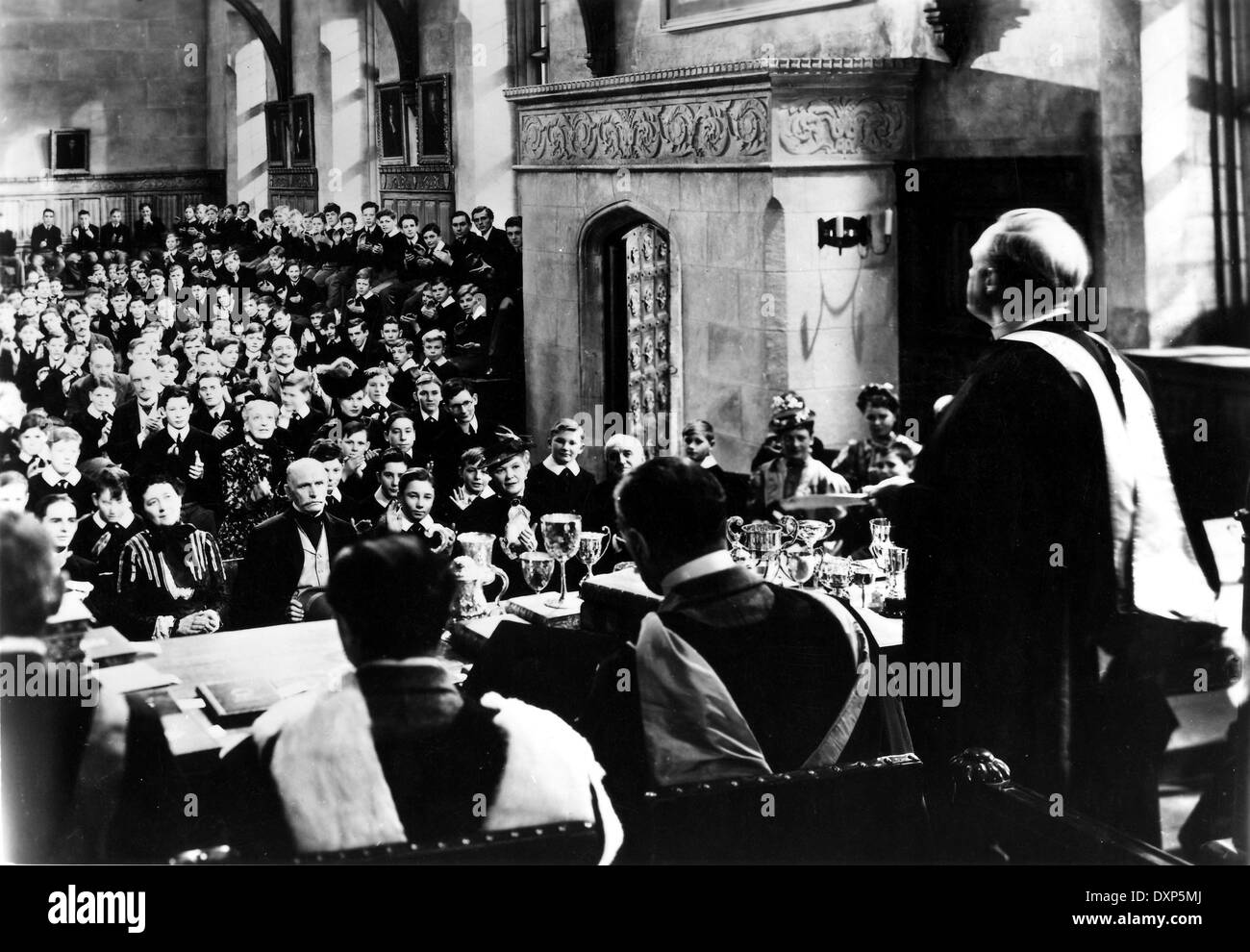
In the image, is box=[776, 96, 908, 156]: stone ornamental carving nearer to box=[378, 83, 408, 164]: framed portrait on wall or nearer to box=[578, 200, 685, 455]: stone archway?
box=[578, 200, 685, 455]: stone archway

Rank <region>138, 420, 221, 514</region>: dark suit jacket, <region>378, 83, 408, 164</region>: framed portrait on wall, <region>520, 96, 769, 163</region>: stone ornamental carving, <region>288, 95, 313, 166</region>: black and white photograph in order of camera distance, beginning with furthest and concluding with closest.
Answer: <region>520, 96, 769, 163</region>: stone ornamental carving → <region>378, 83, 408, 164</region>: framed portrait on wall → <region>288, 95, 313, 166</region>: black and white photograph → <region>138, 420, 221, 514</region>: dark suit jacket

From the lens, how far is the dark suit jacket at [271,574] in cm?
481

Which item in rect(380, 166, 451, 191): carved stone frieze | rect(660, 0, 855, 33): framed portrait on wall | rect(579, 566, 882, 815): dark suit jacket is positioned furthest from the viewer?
rect(660, 0, 855, 33): framed portrait on wall

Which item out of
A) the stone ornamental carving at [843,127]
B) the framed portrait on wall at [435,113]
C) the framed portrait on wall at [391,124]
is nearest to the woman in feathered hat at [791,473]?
the stone ornamental carving at [843,127]

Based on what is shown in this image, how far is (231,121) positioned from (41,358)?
45.5 inches

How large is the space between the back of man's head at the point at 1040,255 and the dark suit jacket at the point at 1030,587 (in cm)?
22

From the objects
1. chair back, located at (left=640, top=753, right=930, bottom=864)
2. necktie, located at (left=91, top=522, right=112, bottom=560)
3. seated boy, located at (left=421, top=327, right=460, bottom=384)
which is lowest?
chair back, located at (left=640, top=753, right=930, bottom=864)

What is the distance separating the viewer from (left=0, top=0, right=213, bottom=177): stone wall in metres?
4.79

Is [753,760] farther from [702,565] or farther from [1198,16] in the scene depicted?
[1198,16]

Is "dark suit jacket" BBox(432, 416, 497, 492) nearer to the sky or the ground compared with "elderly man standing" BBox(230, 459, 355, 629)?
nearer to the sky

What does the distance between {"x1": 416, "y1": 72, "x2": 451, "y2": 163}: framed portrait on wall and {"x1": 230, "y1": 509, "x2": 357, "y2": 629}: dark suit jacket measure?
1.60 m

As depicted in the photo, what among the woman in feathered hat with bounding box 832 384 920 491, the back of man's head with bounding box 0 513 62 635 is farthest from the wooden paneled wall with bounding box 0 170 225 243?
the woman in feathered hat with bounding box 832 384 920 491

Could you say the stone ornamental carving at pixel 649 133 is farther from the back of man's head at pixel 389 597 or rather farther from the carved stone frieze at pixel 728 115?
the back of man's head at pixel 389 597
